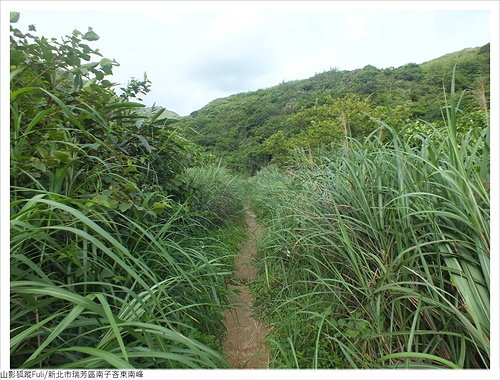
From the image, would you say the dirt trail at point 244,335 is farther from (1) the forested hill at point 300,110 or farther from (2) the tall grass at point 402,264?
(1) the forested hill at point 300,110

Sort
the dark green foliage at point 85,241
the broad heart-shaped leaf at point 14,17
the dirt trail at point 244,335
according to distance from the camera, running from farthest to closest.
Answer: the dirt trail at point 244,335, the broad heart-shaped leaf at point 14,17, the dark green foliage at point 85,241

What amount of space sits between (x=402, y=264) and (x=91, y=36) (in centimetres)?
187

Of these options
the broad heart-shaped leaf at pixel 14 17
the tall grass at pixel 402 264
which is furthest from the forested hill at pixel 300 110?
the broad heart-shaped leaf at pixel 14 17

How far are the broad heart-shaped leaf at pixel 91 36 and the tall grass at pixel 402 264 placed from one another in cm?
156

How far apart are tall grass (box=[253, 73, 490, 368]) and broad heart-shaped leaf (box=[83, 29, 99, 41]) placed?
156 centimetres

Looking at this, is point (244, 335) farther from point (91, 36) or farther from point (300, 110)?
point (300, 110)

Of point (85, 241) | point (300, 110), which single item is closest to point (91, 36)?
point (85, 241)

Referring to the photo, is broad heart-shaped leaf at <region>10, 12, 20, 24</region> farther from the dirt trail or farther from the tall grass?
Result: the dirt trail

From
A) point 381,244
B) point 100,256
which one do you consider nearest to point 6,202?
point 100,256

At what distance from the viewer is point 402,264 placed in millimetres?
1188

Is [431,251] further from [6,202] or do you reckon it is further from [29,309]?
[6,202]

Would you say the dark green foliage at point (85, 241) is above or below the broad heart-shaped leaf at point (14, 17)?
below

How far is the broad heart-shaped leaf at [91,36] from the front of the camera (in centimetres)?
135

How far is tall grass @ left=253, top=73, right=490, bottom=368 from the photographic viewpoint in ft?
3.34
